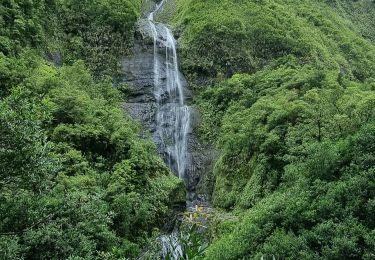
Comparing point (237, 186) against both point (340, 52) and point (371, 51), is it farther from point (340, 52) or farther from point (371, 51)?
point (371, 51)

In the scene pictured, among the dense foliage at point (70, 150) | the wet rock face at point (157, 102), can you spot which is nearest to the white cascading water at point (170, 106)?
the wet rock face at point (157, 102)

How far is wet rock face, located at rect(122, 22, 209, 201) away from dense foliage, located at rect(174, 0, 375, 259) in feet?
3.45

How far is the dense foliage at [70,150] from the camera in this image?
7621mm

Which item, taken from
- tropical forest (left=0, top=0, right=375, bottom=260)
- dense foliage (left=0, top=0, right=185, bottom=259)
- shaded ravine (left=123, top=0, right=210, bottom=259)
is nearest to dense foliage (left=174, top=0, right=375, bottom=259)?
tropical forest (left=0, top=0, right=375, bottom=260)

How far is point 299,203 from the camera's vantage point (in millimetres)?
11750

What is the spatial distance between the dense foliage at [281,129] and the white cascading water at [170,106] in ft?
3.25

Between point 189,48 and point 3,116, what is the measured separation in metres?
20.5

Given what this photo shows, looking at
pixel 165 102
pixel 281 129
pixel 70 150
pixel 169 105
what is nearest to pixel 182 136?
pixel 169 105

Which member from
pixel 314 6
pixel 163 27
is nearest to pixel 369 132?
pixel 163 27

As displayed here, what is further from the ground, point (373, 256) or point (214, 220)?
point (373, 256)

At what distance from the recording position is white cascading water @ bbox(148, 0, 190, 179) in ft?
66.3

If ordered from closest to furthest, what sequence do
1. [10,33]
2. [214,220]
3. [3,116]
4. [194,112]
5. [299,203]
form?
[3,116] < [299,203] < [214,220] < [10,33] < [194,112]

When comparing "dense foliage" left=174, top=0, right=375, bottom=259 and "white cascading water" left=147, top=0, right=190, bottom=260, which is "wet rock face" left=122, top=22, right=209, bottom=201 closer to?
"white cascading water" left=147, top=0, right=190, bottom=260

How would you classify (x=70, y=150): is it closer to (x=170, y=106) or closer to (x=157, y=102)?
(x=157, y=102)
